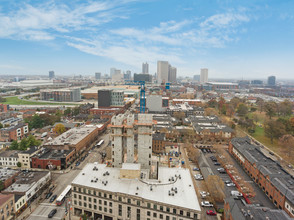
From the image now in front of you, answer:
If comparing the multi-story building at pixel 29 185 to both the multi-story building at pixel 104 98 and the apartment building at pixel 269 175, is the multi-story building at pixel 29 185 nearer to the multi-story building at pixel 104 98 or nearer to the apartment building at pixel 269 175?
the apartment building at pixel 269 175

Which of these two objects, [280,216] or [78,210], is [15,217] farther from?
[280,216]

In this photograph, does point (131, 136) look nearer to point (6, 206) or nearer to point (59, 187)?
point (59, 187)

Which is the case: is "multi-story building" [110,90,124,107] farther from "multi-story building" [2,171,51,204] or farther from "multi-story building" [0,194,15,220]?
"multi-story building" [0,194,15,220]

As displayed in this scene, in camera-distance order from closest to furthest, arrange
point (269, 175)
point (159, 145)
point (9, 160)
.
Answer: point (269, 175)
point (9, 160)
point (159, 145)

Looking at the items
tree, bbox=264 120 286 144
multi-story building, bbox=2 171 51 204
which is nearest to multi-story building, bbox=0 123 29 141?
multi-story building, bbox=2 171 51 204

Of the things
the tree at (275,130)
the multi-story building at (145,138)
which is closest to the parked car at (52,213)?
the multi-story building at (145,138)

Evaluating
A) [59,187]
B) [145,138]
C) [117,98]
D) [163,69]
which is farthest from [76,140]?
[163,69]

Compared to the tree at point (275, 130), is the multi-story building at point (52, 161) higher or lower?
lower
